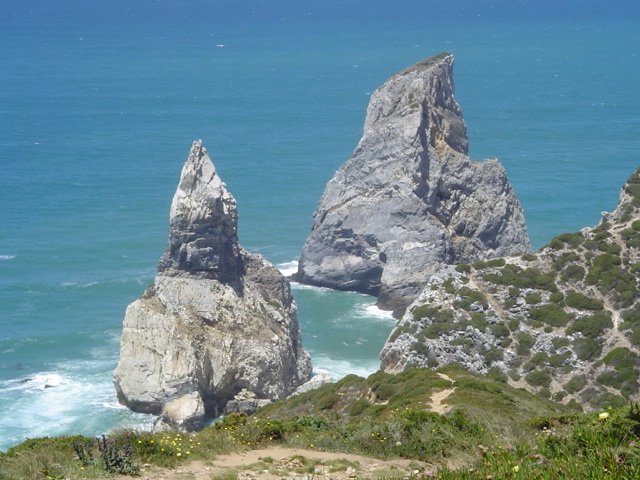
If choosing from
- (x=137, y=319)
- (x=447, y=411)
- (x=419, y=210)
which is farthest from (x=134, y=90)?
(x=447, y=411)

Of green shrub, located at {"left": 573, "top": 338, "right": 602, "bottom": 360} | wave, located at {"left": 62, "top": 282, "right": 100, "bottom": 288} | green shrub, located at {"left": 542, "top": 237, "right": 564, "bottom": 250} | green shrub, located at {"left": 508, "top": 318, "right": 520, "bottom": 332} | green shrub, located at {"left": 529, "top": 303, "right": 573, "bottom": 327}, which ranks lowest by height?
wave, located at {"left": 62, "top": 282, "right": 100, "bottom": 288}

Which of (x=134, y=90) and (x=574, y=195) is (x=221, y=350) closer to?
(x=574, y=195)

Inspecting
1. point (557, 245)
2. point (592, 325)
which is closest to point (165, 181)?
point (557, 245)

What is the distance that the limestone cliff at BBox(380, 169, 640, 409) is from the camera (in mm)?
54750

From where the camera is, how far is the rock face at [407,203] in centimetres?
8612

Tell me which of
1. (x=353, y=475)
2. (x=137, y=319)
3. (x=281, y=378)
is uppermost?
(x=353, y=475)

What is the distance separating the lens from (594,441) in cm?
2628

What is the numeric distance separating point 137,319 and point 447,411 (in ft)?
90.5

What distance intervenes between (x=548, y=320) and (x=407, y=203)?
28.7 metres

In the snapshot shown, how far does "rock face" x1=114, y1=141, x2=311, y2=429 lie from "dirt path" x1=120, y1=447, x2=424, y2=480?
1166 inches

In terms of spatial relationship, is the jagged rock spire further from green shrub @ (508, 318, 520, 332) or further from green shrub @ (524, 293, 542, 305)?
green shrub @ (524, 293, 542, 305)

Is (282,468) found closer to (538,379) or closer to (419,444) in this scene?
(419,444)

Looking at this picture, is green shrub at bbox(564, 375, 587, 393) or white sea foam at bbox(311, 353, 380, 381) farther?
white sea foam at bbox(311, 353, 380, 381)

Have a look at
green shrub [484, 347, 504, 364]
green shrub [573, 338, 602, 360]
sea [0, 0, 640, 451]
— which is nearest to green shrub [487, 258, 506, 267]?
green shrub [484, 347, 504, 364]
